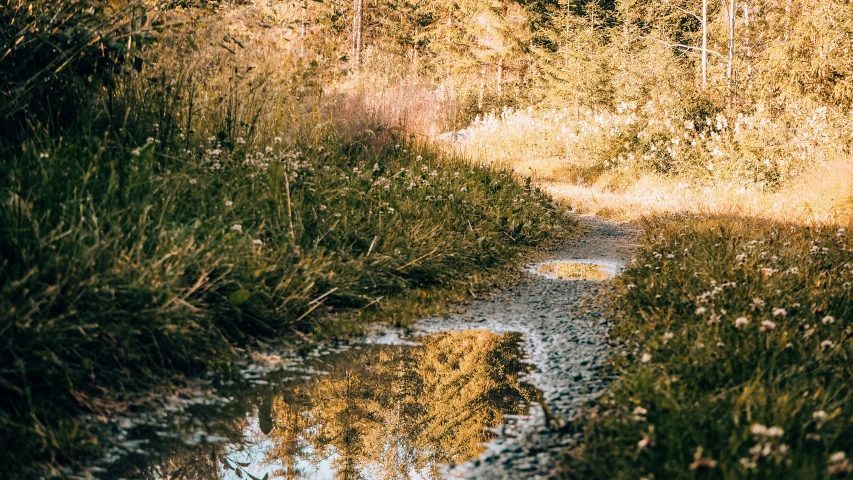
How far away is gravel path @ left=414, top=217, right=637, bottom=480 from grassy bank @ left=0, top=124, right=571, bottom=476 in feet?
1.39

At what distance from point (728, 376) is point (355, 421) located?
5.20ft

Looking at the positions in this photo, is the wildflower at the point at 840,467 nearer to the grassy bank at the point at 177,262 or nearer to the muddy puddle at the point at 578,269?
the grassy bank at the point at 177,262

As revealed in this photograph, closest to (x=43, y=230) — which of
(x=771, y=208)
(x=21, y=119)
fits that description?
(x=21, y=119)

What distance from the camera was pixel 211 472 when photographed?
2.58m

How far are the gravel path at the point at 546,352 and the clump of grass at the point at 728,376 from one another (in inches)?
4.8

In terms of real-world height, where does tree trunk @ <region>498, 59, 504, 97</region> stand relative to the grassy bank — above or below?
above

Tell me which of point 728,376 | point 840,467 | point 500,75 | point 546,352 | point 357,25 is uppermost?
point 357,25

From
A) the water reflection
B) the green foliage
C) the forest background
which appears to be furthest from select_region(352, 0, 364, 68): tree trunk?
the water reflection

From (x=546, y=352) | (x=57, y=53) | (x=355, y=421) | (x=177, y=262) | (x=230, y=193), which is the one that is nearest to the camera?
(x=355, y=421)

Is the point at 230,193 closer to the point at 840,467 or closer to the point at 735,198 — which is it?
the point at 840,467

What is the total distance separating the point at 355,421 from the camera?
3.05 metres

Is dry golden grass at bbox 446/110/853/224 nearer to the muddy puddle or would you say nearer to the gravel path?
the muddy puddle

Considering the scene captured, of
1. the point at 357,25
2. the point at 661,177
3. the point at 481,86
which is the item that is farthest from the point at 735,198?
the point at 357,25

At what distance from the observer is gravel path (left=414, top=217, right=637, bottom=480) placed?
8.63 ft
